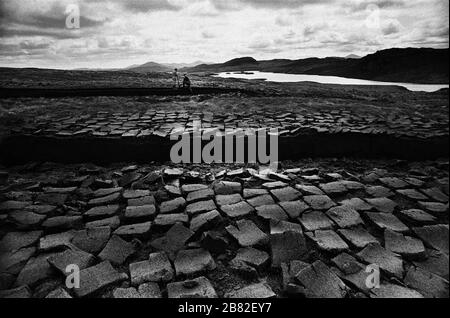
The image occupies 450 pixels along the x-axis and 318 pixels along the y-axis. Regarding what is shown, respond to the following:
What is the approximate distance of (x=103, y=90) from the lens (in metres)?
10.8

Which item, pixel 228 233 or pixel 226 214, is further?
pixel 226 214

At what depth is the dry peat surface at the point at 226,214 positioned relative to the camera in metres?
1.96

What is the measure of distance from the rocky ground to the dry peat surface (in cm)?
1

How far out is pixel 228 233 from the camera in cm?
249

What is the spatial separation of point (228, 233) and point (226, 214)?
0.31 metres

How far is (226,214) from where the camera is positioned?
9.12 feet

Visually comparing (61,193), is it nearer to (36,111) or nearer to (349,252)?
(349,252)

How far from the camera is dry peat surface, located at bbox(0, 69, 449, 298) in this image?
1956mm

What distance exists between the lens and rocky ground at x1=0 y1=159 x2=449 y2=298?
1.92 metres

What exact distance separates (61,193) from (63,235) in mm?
994

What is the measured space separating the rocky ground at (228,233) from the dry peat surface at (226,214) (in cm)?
1
